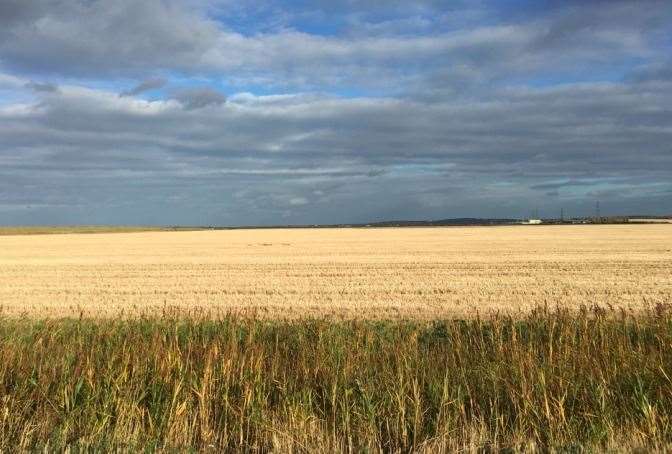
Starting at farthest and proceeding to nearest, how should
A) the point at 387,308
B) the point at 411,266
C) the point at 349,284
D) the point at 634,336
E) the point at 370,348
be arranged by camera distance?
the point at 411,266 < the point at 349,284 < the point at 387,308 < the point at 634,336 < the point at 370,348

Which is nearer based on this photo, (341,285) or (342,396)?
(342,396)

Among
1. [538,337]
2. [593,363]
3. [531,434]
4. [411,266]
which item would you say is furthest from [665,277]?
[531,434]

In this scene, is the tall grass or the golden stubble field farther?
the golden stubble field

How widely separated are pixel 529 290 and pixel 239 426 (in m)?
19.2

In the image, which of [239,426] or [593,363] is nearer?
[239,426]

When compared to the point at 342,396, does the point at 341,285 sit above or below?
below

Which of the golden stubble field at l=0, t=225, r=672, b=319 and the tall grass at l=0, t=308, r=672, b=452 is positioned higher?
the tall grass at l=0, t=308, r=672, b=452

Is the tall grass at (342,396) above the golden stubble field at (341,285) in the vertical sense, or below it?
above

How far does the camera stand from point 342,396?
7.56 metres

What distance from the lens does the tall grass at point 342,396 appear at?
6605 mm

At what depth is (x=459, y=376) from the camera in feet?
26.3

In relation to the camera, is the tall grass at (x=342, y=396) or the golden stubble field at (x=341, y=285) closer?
the tall grass at (x=342, y=396)

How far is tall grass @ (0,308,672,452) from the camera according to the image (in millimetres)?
6605

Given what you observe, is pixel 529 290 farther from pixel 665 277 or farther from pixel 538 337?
pixel 538 337
